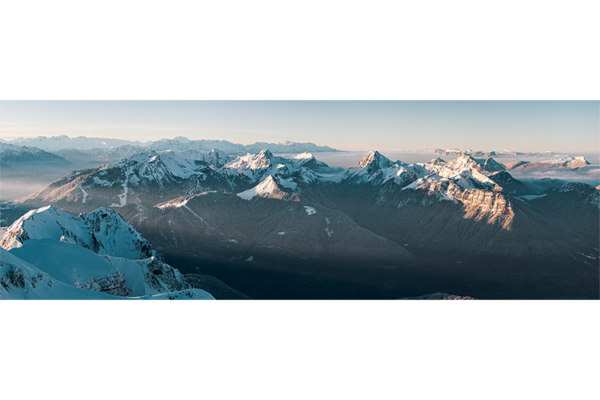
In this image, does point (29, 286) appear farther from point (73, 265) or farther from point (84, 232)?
point (84, 232)

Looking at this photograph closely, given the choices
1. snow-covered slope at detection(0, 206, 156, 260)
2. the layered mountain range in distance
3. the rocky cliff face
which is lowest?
the layered mountain range in distance

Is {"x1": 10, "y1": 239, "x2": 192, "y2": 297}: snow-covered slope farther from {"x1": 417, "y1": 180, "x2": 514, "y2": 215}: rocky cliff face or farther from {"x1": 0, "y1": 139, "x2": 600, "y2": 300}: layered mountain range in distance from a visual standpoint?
{"x1": 417, "y1": 180, "x2": 514, "y2": 215}: rocky cliff face

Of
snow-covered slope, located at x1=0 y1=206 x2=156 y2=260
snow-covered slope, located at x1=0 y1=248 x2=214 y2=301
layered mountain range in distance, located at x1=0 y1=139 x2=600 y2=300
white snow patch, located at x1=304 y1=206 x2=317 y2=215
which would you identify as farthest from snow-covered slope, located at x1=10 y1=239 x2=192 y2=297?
white snow patch, located at x1=304 y1=206 x2=317 y2=215

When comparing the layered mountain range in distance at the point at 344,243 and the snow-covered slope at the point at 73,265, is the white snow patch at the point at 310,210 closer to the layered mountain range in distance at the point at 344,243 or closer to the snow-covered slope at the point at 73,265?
the layered mountain range in distance at the point at 344,243
